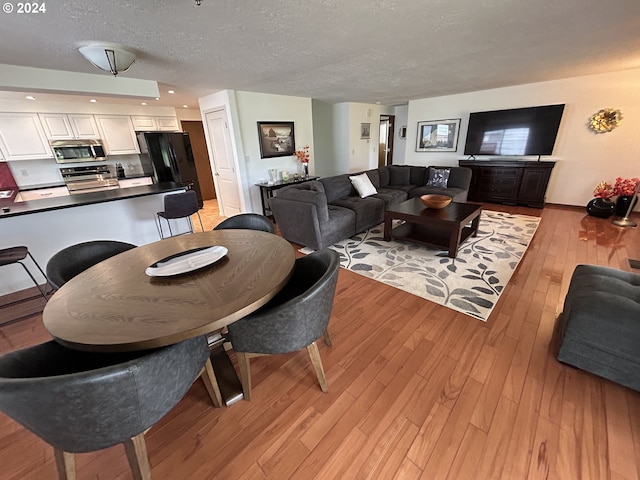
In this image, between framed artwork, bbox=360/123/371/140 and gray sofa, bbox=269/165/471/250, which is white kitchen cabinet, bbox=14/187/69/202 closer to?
gray sofa, bbox=269/165/471/250

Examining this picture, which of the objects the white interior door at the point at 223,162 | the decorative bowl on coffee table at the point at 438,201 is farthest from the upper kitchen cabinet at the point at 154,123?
the decorative bowl on coffee table at the point at 438,201

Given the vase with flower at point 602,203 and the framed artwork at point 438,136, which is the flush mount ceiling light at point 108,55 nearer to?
the framed artwork at point 438,136

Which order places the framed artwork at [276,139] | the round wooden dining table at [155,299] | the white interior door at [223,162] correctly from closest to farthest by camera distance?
1. the round wooden dining table at [155,299]
2. the white interior door at [223,162]
3. the framed artwork at [276,139]

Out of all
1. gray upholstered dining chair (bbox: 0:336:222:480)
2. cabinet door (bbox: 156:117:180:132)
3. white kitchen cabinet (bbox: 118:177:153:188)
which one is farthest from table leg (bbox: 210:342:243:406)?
cabinet door (bbox: 156:117:180:132)

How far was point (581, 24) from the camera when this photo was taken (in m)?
2.20

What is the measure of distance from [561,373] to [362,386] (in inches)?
48.6

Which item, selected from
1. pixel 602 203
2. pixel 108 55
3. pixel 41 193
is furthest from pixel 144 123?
pixel 602 203

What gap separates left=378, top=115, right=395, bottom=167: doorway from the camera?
26.8ft

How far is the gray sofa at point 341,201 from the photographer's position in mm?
3207

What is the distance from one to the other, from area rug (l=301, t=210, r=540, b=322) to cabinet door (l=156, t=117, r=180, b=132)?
4.55 metres

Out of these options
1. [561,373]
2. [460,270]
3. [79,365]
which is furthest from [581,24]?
[79,365]

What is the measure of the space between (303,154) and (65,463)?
5.03m

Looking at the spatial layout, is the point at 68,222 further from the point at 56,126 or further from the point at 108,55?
the point at 56,126

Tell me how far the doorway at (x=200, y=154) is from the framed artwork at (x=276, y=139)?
245cm
